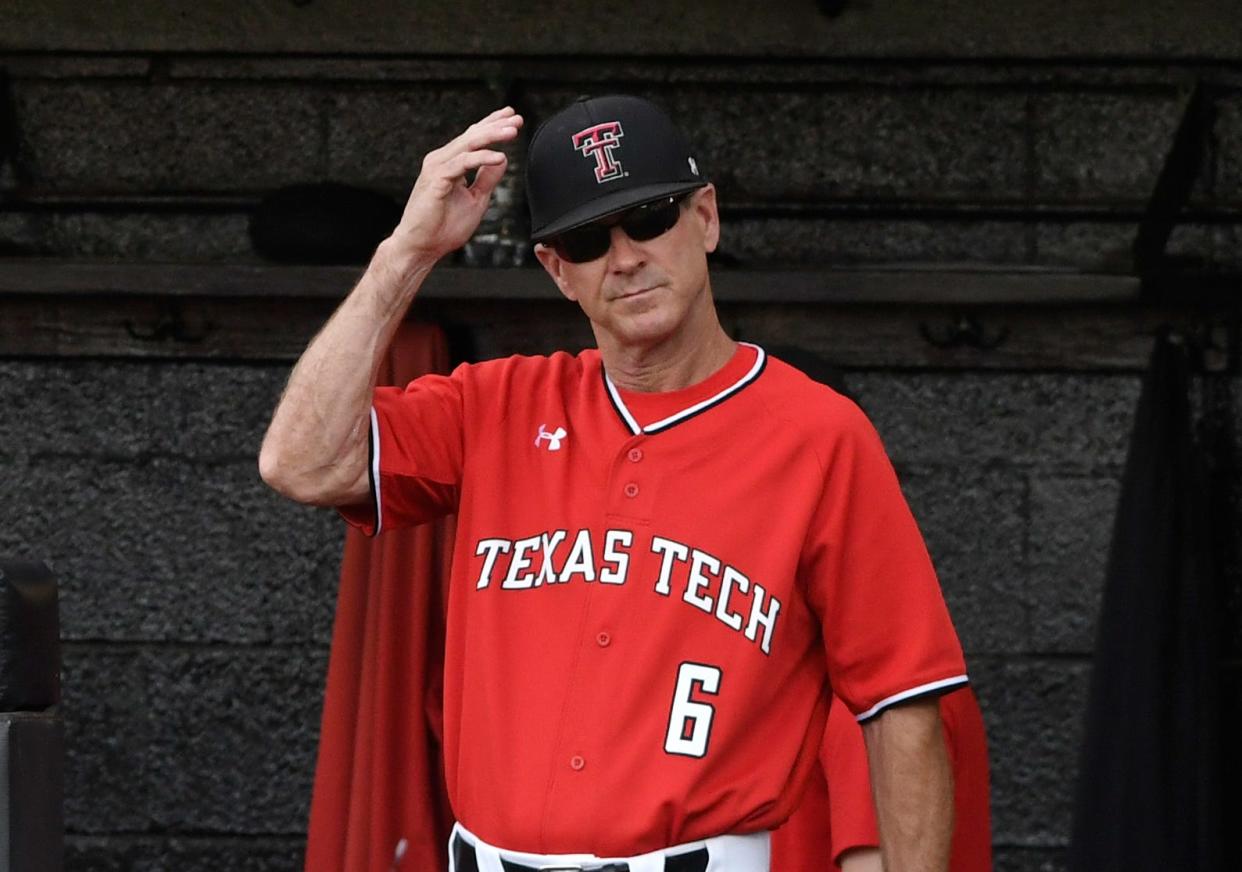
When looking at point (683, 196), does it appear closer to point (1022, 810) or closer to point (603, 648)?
point (603, 648)

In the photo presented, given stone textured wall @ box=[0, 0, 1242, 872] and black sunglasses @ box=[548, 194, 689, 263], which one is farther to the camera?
stone textured wall @ box=[0, 0, 1242, 872]

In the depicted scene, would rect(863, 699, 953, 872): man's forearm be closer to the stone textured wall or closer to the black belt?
the black belt

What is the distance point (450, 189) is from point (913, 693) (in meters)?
0.79

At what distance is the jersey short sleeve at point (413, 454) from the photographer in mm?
2482

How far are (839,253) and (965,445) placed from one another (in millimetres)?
490

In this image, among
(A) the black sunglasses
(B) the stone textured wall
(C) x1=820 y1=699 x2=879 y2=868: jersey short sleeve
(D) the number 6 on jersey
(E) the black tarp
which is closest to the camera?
(D) the number 6 on jersey

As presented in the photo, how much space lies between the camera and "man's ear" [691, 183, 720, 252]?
2539 mm

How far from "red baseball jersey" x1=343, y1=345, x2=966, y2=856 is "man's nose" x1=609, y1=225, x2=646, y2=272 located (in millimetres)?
177

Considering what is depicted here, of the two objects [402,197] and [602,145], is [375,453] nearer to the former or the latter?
[602,145]

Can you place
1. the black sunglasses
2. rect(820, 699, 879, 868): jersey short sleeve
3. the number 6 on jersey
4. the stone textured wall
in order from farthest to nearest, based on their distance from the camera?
1. the stone textured wall
2. rect(820, 699, 879, 868): jersey short sleeve
3. the black sunglasses
4. the number 6 on jersey

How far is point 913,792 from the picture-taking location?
2447mm

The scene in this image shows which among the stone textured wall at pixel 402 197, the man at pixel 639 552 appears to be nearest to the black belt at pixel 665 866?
the man at pixel 639 552

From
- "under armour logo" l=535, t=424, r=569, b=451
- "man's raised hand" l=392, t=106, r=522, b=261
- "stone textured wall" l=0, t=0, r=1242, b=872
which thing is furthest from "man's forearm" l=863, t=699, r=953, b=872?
"stone textured wall" l=0, t=0, r=1242, b=872

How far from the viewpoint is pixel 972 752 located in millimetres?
3211
